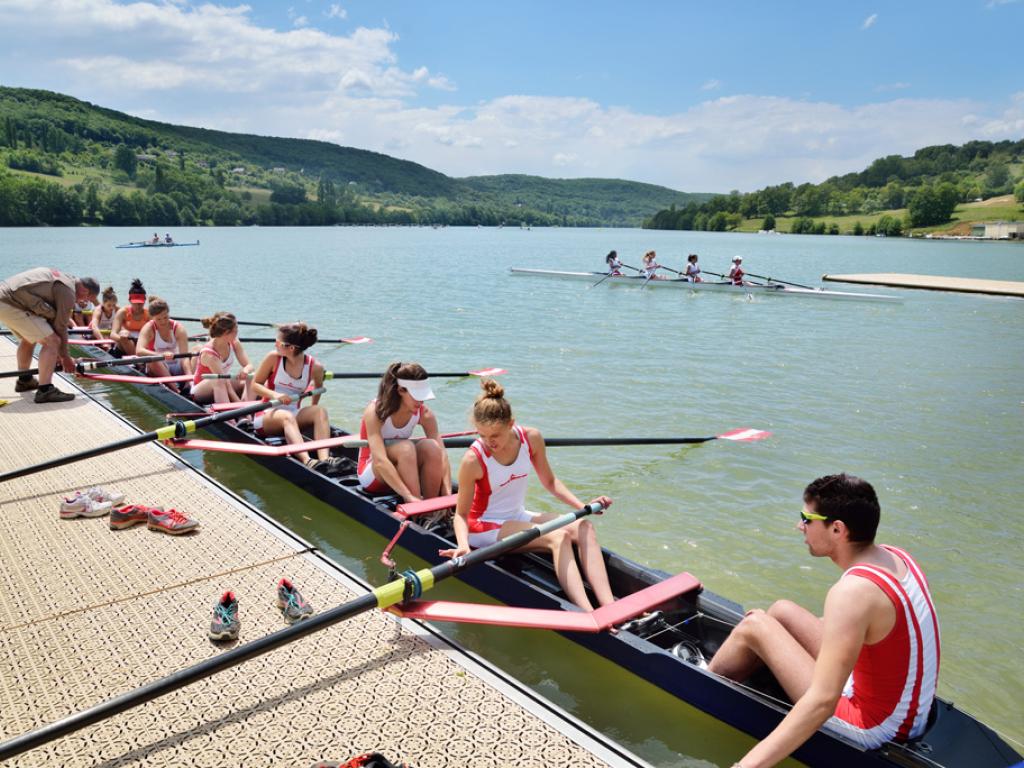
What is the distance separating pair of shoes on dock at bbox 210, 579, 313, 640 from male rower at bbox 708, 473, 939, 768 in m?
2.77

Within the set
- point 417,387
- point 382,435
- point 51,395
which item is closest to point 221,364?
point 51,395

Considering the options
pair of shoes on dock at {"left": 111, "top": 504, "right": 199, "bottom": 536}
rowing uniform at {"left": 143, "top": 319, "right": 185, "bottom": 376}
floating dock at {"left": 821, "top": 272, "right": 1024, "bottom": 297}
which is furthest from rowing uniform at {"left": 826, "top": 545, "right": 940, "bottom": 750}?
floating dock at {"left": 821, "top": 272, "right": 1024, "bottom": 297}

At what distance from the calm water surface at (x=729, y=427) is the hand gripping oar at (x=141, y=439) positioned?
3.52 feet

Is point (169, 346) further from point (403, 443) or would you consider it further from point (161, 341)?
point (403, 443)

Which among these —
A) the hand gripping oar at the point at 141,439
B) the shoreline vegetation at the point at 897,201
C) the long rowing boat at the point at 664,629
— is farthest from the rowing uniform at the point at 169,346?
the shoreline vegetation at the point at 897,201

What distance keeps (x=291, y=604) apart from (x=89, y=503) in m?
2.58

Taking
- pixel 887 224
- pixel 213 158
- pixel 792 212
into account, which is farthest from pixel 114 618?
pixel 213 158

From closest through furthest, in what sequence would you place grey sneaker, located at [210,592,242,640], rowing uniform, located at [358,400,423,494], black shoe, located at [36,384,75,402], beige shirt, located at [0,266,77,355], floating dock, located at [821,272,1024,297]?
grey sneaker, located at [210,592,242,640] < rowing uniform, located at [358,400,423,494] < beige shirt, located at [0,266,77,355] < black shoe, located at [36,384,75,402] < floating dock, located at [821,272,1024,297]

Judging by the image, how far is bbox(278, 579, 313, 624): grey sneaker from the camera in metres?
4.48

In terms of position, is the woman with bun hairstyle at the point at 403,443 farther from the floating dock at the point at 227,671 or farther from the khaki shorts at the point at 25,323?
the khaki shorts at the point at 25,323

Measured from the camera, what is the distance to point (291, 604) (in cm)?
452

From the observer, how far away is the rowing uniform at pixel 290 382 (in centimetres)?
770

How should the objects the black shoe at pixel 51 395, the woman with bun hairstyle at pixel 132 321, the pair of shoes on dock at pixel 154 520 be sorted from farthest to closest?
the woman with bun hairstyle at pixel 132 321 < the black shoe at pixel 51 395 < the pair of shoes on dock at pixel 154 520

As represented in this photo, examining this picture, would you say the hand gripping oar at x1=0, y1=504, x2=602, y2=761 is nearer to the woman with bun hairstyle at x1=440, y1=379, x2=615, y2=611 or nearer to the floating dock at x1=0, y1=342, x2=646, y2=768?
the woman with bun hairstyle at x1=440, y1=379, x2=615, y2=611
